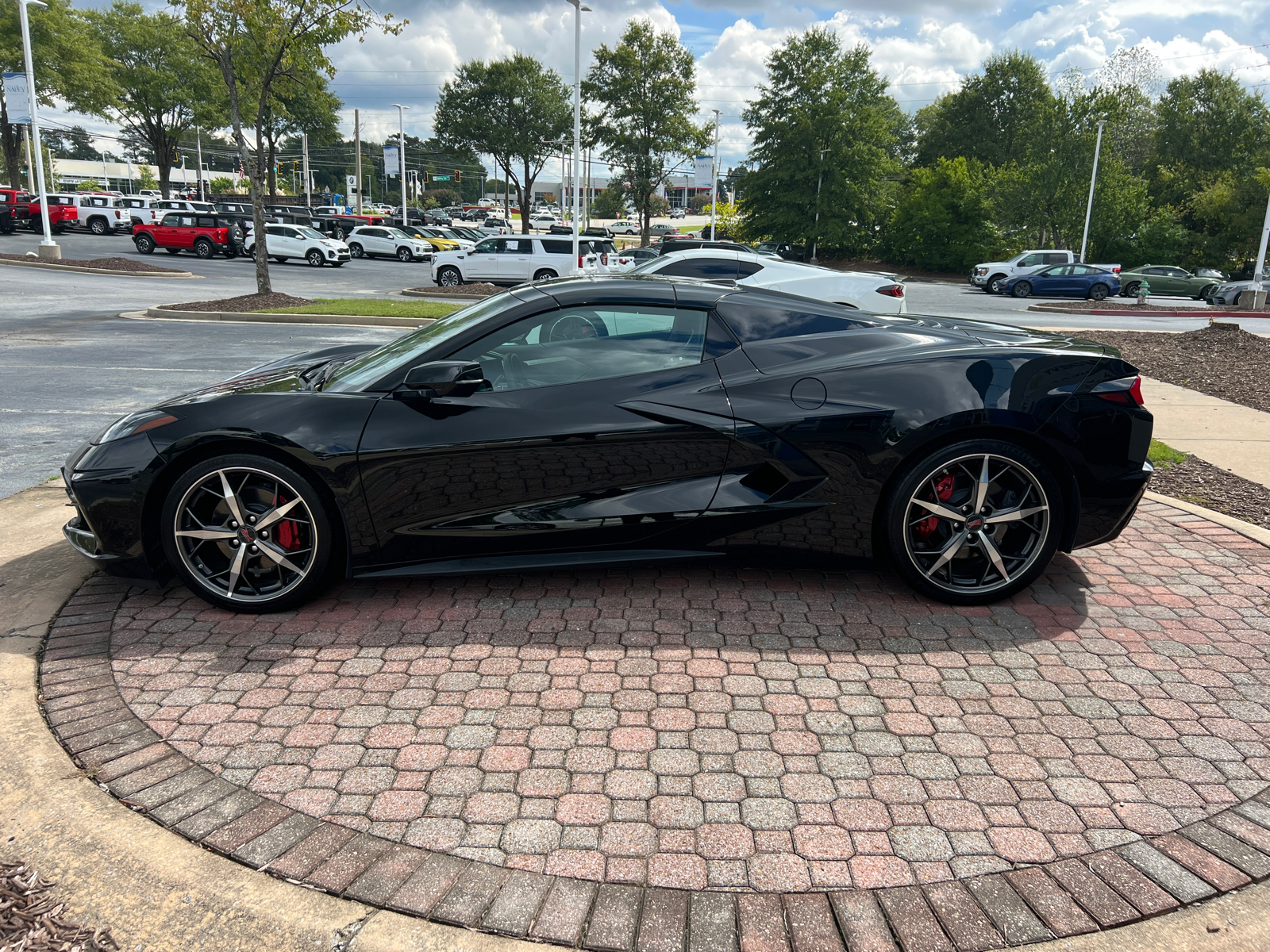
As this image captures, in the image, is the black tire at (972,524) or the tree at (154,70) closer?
the black tire at (972,524)

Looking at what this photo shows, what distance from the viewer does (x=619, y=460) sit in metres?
3.88

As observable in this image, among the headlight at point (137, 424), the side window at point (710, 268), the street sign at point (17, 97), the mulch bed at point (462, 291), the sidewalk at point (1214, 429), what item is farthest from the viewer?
the street sign at point (17, 97)

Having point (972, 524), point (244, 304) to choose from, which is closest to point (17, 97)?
point (244, 304)

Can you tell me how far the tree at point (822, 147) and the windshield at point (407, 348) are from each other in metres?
44.5

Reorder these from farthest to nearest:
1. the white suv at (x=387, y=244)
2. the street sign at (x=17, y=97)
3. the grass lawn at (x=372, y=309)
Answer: the white suv at (x=387, y=244), the street sign at (x=17, y=97), the grass lawn at (x=372, y=309)

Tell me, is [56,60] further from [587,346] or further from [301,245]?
[587,346]

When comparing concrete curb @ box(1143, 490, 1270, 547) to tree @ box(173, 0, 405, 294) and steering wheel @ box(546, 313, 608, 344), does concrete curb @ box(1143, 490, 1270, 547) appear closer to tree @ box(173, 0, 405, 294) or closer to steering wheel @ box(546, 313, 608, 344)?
steering wheel @ box(546, 313, 608, 344)

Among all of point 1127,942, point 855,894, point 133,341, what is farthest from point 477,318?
point 133,341

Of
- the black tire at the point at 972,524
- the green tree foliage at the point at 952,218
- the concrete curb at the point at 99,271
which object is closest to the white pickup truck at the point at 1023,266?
the green tree foliage at the point at 952,218

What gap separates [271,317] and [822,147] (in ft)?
119

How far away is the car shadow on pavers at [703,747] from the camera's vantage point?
7.75 feet

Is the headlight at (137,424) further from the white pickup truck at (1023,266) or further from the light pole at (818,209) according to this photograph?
the light pole at (818,209)

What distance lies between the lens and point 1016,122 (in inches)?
2510

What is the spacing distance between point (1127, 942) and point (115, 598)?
162 inches
